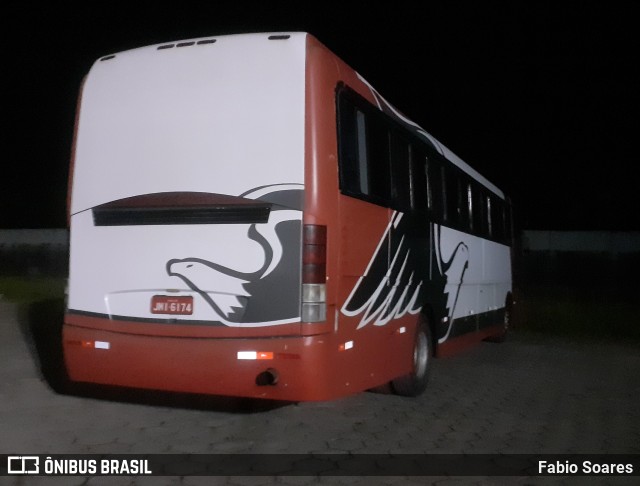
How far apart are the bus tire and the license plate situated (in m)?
3.11

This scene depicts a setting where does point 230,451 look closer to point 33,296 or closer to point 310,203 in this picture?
point 310,203

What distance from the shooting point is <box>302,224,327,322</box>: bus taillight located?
6402 mm

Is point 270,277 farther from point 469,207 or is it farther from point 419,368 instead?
point 469,207

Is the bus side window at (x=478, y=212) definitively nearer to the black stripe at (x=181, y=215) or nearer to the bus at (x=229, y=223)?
the bus at (x=229, y=223)

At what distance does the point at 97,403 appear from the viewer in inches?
321

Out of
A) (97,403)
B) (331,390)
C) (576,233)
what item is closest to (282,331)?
(331,390)

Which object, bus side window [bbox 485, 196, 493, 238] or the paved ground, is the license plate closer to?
the paved ground

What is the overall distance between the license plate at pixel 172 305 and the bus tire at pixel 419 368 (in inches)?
122

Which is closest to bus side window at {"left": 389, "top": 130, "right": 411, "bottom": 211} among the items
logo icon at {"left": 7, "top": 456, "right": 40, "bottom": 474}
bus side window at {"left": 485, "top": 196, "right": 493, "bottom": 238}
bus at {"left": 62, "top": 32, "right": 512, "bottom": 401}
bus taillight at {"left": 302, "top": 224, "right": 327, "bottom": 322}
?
bus at {"left": 62, "top": 32, "right": 512, "bottom": 401}

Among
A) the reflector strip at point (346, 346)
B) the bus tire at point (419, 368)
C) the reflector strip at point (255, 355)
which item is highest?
the reflector strip at point (346, 346)

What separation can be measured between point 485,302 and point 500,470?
7810 millimetres

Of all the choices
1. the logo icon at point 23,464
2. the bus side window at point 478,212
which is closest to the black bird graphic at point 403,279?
the bus side window at point 478,212

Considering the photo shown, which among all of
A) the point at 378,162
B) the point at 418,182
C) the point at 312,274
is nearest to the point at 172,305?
the point at 312,274

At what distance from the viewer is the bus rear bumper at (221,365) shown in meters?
6.40
